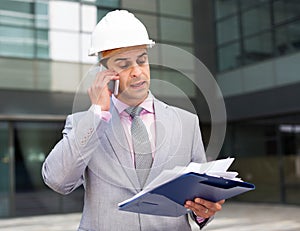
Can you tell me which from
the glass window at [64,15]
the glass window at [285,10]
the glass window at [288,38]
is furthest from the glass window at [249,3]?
the glass window at [64,15]

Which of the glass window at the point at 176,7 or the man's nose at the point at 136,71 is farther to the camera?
the glass window at the point at 176,7

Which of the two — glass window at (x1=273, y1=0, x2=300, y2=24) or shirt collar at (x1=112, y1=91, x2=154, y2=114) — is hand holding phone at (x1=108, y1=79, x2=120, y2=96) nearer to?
shirt collar at (x1=112, y1=91, x2=154, y2=114)

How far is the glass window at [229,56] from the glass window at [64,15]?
530 cm

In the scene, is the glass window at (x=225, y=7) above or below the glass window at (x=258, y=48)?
above

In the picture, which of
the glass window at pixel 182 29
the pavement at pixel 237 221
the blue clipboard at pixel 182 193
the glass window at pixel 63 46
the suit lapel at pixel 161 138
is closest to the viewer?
the blue clipboard at pixel 182 193

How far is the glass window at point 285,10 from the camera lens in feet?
42.4

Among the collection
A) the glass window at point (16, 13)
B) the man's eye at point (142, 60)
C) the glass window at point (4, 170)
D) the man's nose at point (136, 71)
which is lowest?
the glass window at point (4, 170)

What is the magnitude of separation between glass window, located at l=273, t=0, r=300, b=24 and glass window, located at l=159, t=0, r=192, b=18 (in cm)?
302

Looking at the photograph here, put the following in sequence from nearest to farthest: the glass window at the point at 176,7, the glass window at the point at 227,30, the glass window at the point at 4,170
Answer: the glass window at the point at 4,170
the glass window at the point at 176,7
the glass window at the point at 227,30

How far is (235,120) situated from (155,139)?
1361cm

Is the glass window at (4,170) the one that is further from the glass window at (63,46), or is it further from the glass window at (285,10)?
the glass window at (285,10)

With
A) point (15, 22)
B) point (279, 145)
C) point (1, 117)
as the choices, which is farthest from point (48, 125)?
point (279, 145)

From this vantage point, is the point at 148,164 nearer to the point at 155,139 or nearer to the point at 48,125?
the point at 155,139

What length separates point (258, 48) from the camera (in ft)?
46.3
